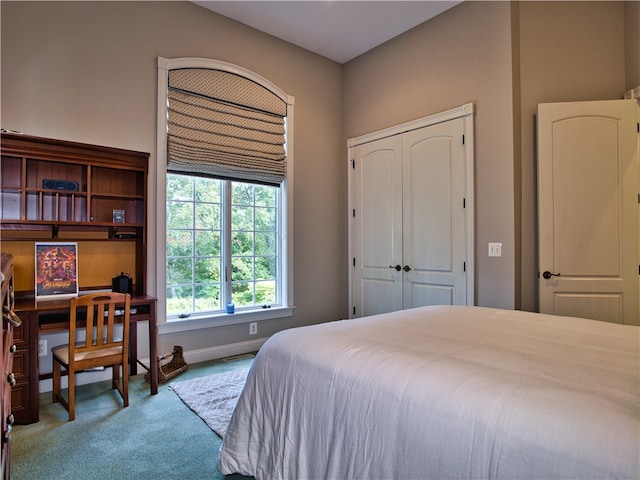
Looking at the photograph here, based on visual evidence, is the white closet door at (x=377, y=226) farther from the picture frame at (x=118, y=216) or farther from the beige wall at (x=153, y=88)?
the picture frame at (x=118, y=216)

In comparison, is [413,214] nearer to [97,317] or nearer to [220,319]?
[220,319]

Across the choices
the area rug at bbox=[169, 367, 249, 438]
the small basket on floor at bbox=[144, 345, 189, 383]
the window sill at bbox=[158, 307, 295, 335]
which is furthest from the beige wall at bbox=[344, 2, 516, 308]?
the small basket on floor at bbox=[144, 345, 189, 383]

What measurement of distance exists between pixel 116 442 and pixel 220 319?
1521 millimetres

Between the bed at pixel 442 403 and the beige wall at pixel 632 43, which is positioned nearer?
the bed at pixel 442 403

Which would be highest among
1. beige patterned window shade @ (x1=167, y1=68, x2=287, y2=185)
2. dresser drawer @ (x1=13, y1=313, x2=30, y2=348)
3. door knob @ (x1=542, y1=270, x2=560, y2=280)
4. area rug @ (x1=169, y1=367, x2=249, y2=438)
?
beige patterned window shade @ (x1=167, y1=68, x2=287, y2=185)

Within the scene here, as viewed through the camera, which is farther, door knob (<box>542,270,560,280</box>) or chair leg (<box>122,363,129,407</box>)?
door knob (<box>542,270,560,280</box>)

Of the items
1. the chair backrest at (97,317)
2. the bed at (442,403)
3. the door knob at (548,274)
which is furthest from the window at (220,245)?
the door knob at (548,274)

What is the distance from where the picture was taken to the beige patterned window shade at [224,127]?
3.26 metres

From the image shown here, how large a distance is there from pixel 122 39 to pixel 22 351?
95.6 inches

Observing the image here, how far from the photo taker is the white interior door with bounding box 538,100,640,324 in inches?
109

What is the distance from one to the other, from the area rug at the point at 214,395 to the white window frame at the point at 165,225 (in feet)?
1.78

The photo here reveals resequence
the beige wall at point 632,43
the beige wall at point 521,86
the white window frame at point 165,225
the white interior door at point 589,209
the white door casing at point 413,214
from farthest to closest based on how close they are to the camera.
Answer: the white door casing at point 413,214
the white window frame at point 165,225
the beige wall at point 521,86
the beige wall at point 632,43
the white interior door at point 589,209

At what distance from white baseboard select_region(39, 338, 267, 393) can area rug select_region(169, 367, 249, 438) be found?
39 centimetres

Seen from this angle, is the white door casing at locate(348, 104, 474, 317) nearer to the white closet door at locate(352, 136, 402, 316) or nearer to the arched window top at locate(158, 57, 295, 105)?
the white closet door at locate(352, 136, 402, 316)
